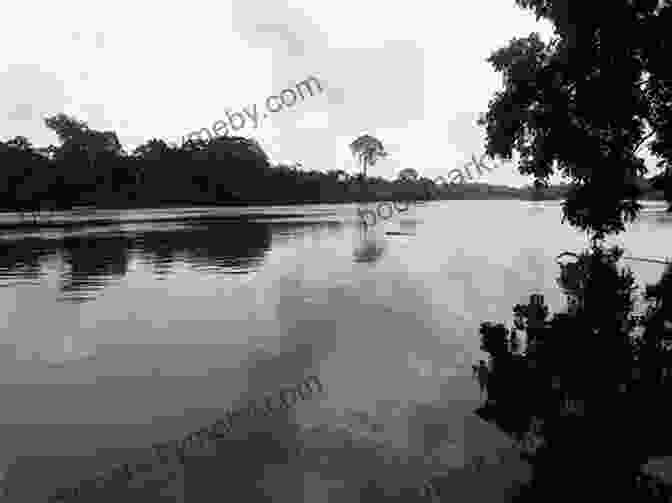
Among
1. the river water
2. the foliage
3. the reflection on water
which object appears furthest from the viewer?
the reflection on water

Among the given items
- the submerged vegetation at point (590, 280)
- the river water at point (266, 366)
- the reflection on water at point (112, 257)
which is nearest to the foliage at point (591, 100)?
the submerged vegetation at point (590, 280)

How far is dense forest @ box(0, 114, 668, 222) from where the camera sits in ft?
308

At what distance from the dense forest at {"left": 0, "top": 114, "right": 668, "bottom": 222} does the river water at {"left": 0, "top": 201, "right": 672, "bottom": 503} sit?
8342 cm

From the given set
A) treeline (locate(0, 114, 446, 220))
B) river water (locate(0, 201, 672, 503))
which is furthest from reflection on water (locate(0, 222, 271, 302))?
treeline (locate(0, 114, 446, 220))

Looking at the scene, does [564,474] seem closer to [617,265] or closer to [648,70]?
[648,70]

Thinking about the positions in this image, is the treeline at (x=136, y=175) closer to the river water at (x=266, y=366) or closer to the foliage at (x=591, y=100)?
the river water at (x=266, y=366)

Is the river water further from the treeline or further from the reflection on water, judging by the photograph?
the treeline

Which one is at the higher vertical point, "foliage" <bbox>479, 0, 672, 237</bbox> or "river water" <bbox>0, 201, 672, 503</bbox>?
"foliage" <bbox>479, 0, 672, 237</bbox>

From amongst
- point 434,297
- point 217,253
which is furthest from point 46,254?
point 434,297

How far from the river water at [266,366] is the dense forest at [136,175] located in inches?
3284

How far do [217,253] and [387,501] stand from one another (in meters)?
24.7

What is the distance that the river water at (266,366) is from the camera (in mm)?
6426

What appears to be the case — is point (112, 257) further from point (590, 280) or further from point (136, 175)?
point (136, 175)

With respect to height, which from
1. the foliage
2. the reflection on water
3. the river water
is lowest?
the river water
